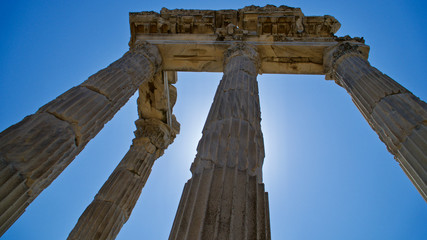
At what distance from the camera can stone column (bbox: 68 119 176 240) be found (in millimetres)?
10680

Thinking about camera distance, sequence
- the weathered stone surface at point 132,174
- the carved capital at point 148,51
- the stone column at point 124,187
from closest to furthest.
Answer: the stone column at point 124,187 < the weathered stone surface at point 132,174 < the carved capital at point 148,51

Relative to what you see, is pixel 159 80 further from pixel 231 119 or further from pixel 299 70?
pixel 231 119

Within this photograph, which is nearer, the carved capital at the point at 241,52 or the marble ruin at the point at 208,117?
the marble ruin at the point at 208,117

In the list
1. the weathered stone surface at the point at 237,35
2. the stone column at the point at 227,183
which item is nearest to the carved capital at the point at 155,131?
the weathered stone surface at the point at 237,35

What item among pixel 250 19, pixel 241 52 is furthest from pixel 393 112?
pixel 250 19

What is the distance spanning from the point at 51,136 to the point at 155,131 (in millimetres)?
9887

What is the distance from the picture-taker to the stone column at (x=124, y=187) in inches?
420

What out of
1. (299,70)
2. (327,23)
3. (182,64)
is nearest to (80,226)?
(182,64)

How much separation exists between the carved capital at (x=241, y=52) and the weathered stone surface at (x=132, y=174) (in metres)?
5.15

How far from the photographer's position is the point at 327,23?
16.2 m

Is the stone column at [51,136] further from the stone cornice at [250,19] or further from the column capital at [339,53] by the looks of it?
the column capital at [339,53]

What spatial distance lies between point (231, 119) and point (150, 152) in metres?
9.79

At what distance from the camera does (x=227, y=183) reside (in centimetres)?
505

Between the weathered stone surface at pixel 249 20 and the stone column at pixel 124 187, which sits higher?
the weathered stone surface at pixel 249 20
